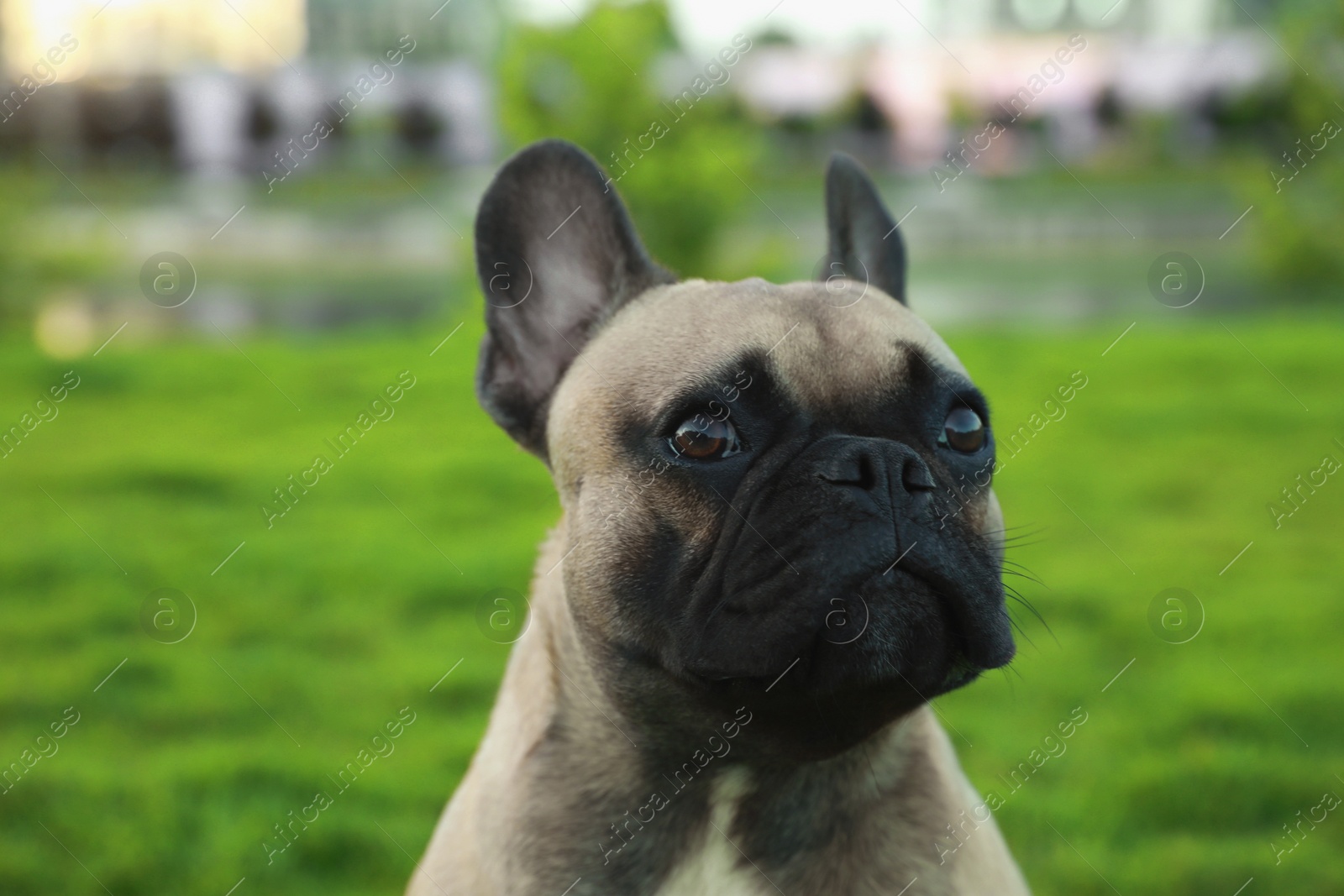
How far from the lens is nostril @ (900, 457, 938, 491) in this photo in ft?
7.90

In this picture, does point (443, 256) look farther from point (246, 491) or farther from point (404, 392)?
point (246, 491)

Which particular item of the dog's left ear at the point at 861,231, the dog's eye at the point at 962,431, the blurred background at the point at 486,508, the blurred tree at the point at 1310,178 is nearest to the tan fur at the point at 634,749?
the dog's eye at the point at 962,431

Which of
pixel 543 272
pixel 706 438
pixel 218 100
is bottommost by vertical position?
pixel 706 438

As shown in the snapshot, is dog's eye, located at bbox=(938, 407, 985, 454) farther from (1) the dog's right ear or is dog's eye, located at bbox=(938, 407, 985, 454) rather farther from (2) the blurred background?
(2) the blurred background

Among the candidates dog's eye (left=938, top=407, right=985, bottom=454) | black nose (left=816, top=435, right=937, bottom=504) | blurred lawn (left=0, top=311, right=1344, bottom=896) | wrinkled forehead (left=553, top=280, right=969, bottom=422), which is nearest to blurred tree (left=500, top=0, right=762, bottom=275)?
blurred lawn (left=0, top=311, right=1344, bottom=896)

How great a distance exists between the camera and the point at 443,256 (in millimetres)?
22500

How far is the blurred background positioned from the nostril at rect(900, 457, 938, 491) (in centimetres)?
219

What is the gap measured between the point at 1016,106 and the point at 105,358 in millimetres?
8581

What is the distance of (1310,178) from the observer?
18.4 metres

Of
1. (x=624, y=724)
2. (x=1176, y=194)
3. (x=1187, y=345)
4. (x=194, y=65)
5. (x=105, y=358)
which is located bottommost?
(x=1176, y=194)

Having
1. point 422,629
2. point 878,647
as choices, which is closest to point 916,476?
point 878,647

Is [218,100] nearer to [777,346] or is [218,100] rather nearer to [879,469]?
[777,346]

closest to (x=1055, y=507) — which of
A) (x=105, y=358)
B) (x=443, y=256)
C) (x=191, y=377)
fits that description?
(x=191, y=377)

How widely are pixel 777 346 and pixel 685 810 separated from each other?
43.3 inches
